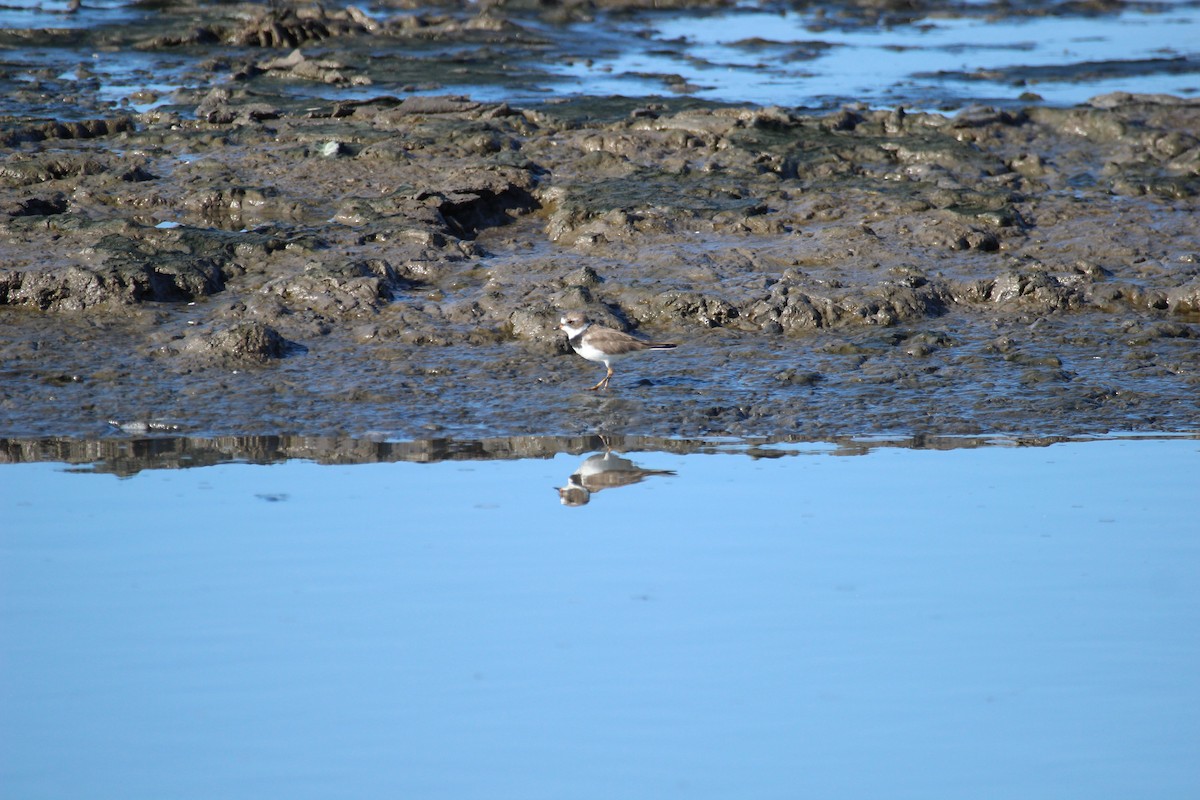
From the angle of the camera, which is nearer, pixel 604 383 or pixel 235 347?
pixel 604 383

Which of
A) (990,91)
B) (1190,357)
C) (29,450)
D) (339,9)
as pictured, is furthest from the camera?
(339,9)

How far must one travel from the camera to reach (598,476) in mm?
7219

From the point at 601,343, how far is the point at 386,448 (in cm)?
149

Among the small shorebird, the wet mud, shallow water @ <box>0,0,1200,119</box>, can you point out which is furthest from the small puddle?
the small shorebird

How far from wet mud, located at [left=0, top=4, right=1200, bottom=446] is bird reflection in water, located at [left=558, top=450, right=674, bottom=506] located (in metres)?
0.63

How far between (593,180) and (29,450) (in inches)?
216

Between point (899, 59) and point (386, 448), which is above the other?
point (899, 59)

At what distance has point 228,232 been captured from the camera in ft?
34.3

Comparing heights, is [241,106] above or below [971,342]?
above

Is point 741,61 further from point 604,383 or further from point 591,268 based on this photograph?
point 604,383

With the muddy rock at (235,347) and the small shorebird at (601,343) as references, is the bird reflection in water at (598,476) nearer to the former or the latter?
the small shorebird at (601,343)

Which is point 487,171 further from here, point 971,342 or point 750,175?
point 971,342

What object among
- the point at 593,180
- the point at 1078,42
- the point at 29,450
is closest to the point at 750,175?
the point at 593,180

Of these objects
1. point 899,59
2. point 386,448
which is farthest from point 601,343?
point 899,59
